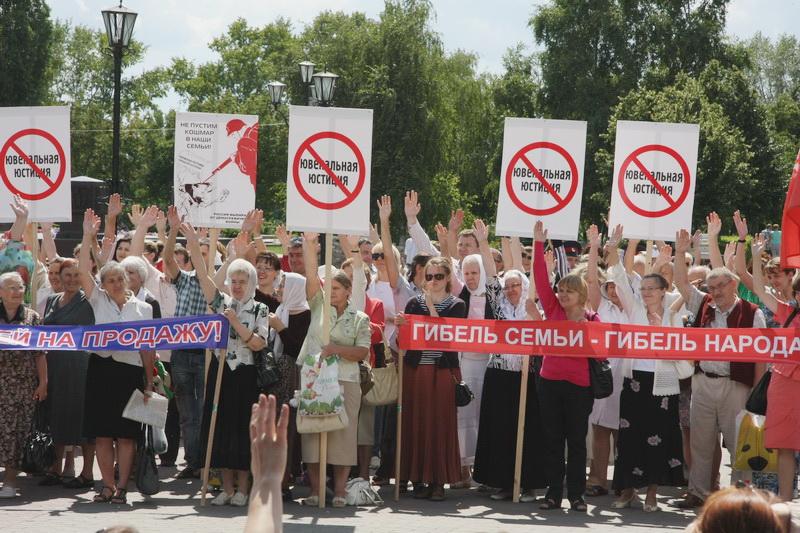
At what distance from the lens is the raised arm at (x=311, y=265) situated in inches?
412

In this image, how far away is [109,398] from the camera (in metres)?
10.3

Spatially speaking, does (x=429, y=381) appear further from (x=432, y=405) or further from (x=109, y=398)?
(x=109, y=398)

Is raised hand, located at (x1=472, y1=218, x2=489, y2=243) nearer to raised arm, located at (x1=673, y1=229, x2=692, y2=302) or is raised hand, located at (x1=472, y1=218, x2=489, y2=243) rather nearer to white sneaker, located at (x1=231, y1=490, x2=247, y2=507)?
raised arm, located at (x1=673, y1=229, x2=692, y2=302)

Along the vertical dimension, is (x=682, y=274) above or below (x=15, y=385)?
above

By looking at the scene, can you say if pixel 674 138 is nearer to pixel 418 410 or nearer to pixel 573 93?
pixel 418 410

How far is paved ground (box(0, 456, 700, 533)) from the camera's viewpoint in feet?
30.6

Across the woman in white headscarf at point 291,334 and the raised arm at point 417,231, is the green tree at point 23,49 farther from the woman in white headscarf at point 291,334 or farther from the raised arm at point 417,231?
the woman in white headscarf at point 291,334

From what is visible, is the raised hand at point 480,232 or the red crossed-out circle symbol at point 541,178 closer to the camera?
the red crossed-out circle symbol at point 541,178

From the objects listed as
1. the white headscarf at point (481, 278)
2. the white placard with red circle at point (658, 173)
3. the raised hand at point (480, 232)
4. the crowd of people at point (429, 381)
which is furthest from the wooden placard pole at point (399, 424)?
the white placard with red circle at point (658, 173)

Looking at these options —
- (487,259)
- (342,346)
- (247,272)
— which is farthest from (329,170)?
(487,259)

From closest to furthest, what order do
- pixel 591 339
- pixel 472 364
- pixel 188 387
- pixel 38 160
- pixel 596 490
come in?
pixel 591 339 < pixel 596 490 < pixel 472 364 < pixel 188 387 < pixel 38 160

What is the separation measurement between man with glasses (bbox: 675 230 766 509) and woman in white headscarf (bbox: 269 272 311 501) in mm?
3285

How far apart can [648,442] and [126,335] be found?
447 cm

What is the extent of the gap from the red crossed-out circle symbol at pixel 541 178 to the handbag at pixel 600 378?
5.24ft
